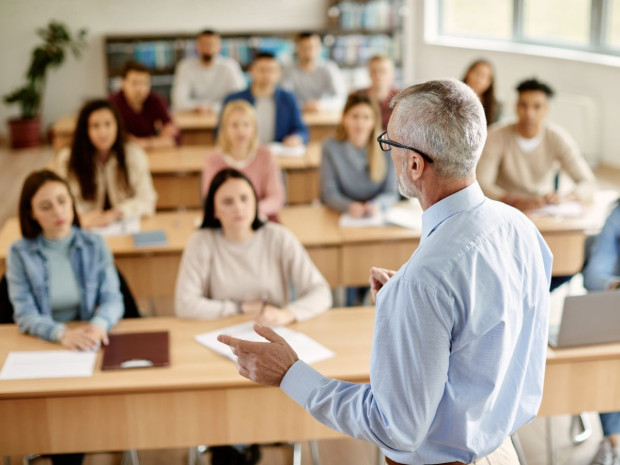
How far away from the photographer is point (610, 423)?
2938 mm

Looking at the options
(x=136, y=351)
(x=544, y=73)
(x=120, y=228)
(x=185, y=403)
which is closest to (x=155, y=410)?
(x=185, y=403)

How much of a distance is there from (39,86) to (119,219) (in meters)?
6.12

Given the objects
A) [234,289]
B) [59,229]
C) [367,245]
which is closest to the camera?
[59,229]

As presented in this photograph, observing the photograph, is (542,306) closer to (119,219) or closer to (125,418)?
(125,418)

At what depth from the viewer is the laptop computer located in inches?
94.0

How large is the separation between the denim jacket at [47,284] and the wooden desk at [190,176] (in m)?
2.11

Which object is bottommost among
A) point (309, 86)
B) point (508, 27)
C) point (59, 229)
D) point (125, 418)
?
point (125, 418)

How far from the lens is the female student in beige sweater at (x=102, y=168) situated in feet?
13.7

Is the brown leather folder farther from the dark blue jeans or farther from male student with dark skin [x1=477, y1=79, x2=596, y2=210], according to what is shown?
male student with dark skin [x1=477, y1=79, x2=596, y2=210]

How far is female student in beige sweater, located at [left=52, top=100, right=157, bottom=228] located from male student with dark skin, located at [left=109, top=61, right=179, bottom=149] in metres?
1.61

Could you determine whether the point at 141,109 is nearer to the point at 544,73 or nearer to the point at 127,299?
the point at 127,299

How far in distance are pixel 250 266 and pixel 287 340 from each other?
1.74ft

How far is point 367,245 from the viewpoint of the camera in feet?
12.5

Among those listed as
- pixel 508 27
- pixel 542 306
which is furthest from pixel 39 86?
pixel 542 306
